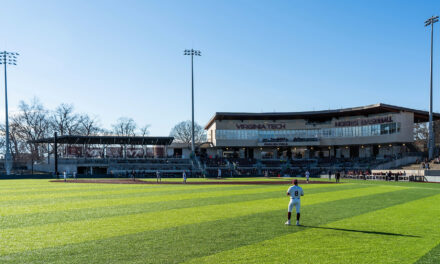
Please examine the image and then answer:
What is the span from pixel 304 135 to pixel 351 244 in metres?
69.7

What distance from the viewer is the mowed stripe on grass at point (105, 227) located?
9867 millimetres

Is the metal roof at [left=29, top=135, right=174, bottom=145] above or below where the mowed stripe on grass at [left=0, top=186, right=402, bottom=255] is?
above

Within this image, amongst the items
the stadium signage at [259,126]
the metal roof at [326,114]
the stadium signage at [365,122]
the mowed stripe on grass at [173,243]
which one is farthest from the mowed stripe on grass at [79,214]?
the stadium signage at [259,126]

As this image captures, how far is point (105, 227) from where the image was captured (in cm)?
1194

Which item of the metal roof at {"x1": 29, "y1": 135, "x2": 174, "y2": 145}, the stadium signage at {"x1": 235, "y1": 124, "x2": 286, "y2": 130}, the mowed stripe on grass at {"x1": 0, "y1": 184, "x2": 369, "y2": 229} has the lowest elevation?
the mowed stripe on grass at {"x1": 0, "y1": 184, "x2": 369, "y2": 229}

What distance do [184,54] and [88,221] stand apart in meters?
56.8

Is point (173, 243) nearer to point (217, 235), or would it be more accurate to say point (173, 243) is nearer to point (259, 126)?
point (217, 235)

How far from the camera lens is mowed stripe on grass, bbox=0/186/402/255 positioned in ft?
32.4

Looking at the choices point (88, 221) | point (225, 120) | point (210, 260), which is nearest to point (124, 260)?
point (210, 260)

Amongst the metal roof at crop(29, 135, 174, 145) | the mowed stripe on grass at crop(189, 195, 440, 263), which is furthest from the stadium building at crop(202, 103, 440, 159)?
the mowed stripe on grass at crop(189, 195, 440, 263)

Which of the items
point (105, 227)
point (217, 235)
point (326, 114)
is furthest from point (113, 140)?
point (217, 235)

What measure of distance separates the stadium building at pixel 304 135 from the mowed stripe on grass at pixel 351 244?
57988 mm

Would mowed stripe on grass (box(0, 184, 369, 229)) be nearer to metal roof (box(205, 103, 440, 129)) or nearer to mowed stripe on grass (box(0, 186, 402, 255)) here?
mowed stripe on grass (box(0, 186, 402, 255))

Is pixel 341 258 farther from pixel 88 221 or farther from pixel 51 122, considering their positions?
pixel 51 122
